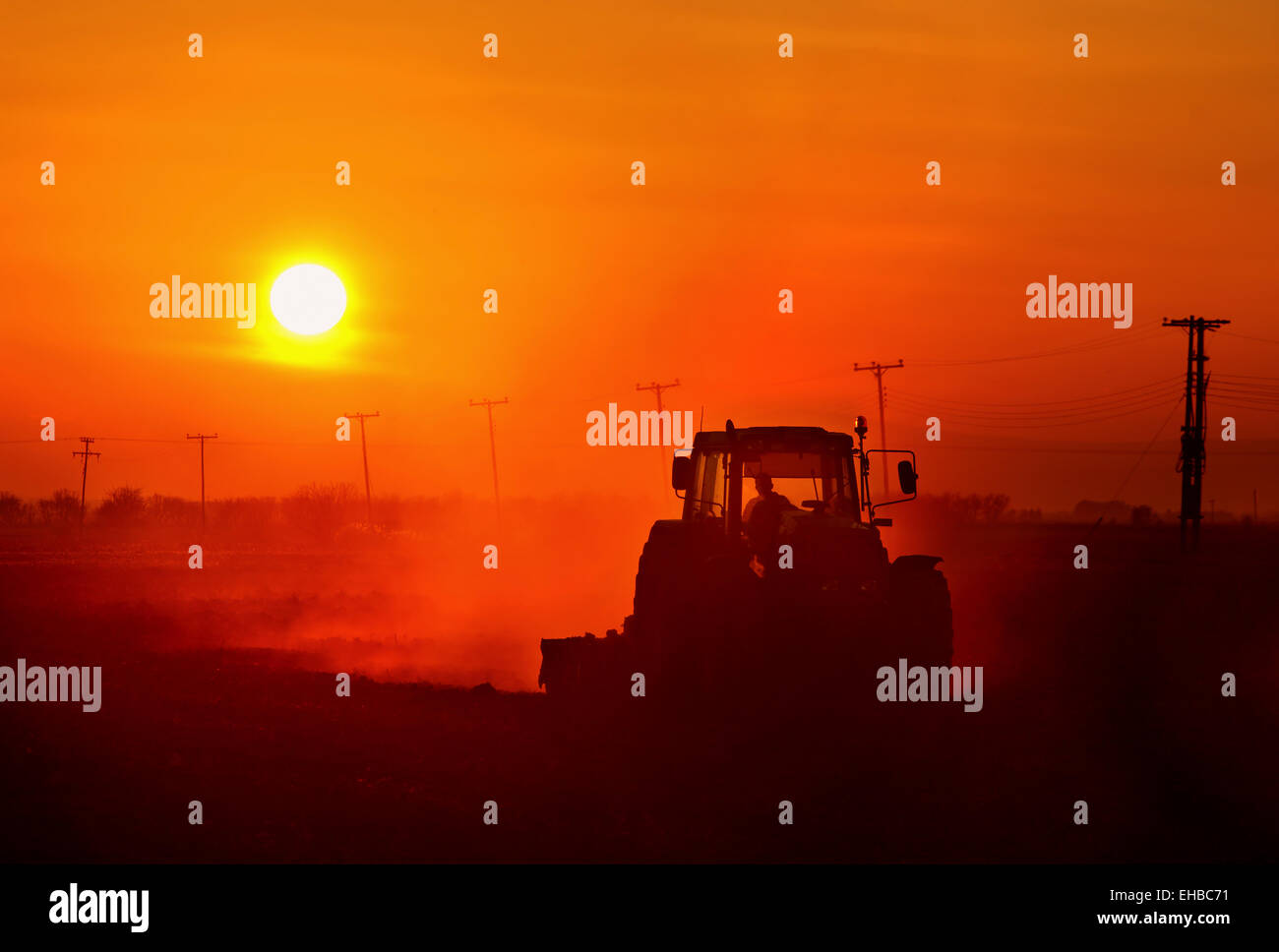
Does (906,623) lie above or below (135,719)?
above

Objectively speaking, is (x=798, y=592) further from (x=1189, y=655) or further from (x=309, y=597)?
(x=309, y=597)

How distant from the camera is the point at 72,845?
37.1ft

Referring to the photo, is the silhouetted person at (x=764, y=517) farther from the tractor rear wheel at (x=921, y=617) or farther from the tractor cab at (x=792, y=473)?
the tractor rear wheel at (x=921, y=617)

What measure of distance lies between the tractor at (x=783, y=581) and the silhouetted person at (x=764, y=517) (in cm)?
2

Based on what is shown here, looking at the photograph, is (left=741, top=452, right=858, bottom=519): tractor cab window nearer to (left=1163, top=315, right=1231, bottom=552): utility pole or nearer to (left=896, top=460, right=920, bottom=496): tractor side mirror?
(left=896, top=460, right=920, bottom=496): tractor side mirror

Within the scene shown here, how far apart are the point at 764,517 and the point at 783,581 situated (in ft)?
3.26

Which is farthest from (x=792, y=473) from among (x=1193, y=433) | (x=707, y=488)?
(x=1193, y=433)

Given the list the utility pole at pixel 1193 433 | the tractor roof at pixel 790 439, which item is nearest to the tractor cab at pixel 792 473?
the tractor roof at pixel 790 439

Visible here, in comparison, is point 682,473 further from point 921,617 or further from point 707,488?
point 921,617

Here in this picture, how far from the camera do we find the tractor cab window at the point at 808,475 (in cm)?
1519

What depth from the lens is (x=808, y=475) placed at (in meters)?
15.6
